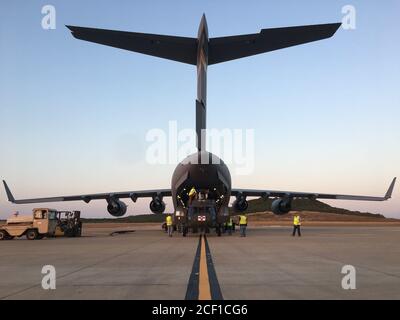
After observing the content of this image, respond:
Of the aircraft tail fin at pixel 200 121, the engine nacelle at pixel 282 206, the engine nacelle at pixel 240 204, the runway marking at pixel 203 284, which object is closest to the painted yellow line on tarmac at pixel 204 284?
the runway marking at pixel 203 284

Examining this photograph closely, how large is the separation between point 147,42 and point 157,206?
19.4 metres

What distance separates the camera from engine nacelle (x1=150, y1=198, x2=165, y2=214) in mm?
35969

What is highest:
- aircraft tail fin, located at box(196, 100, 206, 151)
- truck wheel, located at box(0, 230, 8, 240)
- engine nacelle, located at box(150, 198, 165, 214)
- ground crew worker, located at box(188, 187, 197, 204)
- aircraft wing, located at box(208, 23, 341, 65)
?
aircraft wing, located at box(208, 23, 341, 65)

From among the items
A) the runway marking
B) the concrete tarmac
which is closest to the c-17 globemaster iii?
the concrete tarmac

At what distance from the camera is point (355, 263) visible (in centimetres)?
1223

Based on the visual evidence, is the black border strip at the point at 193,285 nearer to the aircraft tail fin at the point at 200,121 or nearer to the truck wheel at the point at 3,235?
the aircraft tail fin at the point at 200,121

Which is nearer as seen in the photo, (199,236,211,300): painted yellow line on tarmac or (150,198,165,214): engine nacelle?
(199,236,211,300): painted yellow line on tarmac

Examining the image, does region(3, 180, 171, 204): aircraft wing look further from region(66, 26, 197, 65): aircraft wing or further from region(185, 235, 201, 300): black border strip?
region(185, 235, 201, 300): black border strip

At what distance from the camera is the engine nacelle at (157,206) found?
35969 millimetres

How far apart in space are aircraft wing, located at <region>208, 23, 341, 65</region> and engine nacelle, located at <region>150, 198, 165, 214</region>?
1706 centimetres

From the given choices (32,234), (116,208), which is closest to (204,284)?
(32,234)
